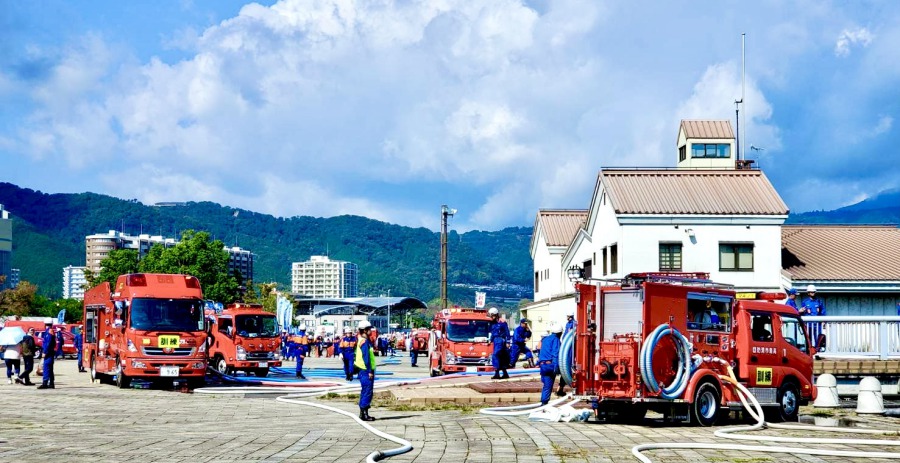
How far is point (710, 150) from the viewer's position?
5375 cm

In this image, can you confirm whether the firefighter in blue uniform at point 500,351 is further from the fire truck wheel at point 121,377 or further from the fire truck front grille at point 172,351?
the fire truck wheel at point 121,377

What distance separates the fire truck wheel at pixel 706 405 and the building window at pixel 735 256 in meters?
24.9

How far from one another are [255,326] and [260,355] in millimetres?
1020

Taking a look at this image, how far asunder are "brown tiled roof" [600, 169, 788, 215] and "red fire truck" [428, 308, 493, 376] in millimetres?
8606

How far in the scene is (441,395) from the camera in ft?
78.8

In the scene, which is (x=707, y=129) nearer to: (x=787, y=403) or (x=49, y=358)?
(x=787, y=403)

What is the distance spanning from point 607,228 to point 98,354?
22180 mm

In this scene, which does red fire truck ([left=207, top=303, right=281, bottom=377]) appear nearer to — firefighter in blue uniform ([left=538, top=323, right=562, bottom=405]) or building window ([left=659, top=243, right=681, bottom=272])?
building window ([left=659, top=243, right=681, bottom=272])

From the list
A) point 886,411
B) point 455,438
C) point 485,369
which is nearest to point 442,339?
point 485,369

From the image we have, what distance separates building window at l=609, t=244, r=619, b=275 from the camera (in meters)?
43.9

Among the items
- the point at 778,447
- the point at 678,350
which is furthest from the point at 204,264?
the point at 778,447

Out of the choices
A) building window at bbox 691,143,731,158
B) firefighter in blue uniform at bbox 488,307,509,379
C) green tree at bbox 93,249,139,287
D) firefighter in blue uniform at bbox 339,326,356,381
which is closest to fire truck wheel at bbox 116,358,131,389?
firefighter in blue uniform at bbox 339,326,356,381

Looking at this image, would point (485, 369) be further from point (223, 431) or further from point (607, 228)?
point (223, 431)

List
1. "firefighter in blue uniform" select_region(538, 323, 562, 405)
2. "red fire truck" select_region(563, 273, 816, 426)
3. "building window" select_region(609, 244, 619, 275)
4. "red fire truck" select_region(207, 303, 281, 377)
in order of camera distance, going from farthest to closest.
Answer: "building window" select_region(609, 244, 619, 275) < "red fire truck" select_region(207, 303, 281, 377) < "firefighter in blue uniform" select_region(538, 323, 562, 405) < "red fire truck" select_region(563, 273, 816, 426)
